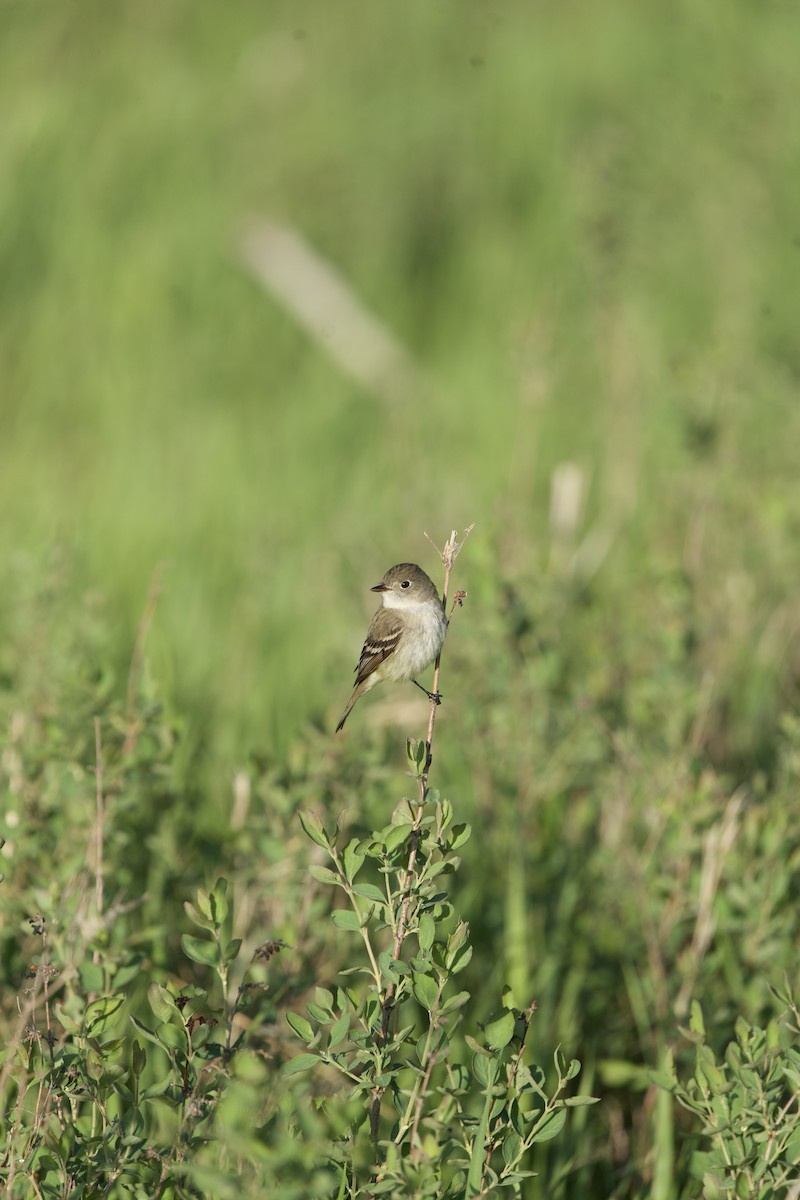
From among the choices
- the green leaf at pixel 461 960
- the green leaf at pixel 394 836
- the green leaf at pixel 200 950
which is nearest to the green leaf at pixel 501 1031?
the green leaf at pixel 461 960

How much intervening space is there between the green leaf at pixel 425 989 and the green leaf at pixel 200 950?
1.68 feet

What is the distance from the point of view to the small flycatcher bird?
11.6 ft

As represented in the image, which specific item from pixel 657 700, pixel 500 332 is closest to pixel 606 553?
pixel 657 700

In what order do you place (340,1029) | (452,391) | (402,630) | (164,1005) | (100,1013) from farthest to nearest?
(452,391) → (402,630) → (100,1013) → (164,1005) → (340,1029)

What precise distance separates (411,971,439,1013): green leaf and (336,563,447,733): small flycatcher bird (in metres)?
1.19

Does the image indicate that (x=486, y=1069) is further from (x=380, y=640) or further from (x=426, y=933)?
(x=380, y=640)

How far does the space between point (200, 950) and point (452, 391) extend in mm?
6241

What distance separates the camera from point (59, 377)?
8367 mm

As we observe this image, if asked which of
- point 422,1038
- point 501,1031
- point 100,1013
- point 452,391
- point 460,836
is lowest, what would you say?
point 452,391

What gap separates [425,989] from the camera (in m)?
2.41

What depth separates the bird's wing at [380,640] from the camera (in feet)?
12.1

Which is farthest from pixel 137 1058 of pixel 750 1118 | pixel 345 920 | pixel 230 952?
pixel 750 1118

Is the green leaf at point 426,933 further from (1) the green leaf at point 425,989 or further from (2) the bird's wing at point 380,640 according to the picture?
(2) the bird's wing at point 380,640

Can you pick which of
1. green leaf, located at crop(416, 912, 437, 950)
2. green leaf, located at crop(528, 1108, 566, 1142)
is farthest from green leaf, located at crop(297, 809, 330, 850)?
green leaf, located at crop(528, 1108, 566, 1142)
